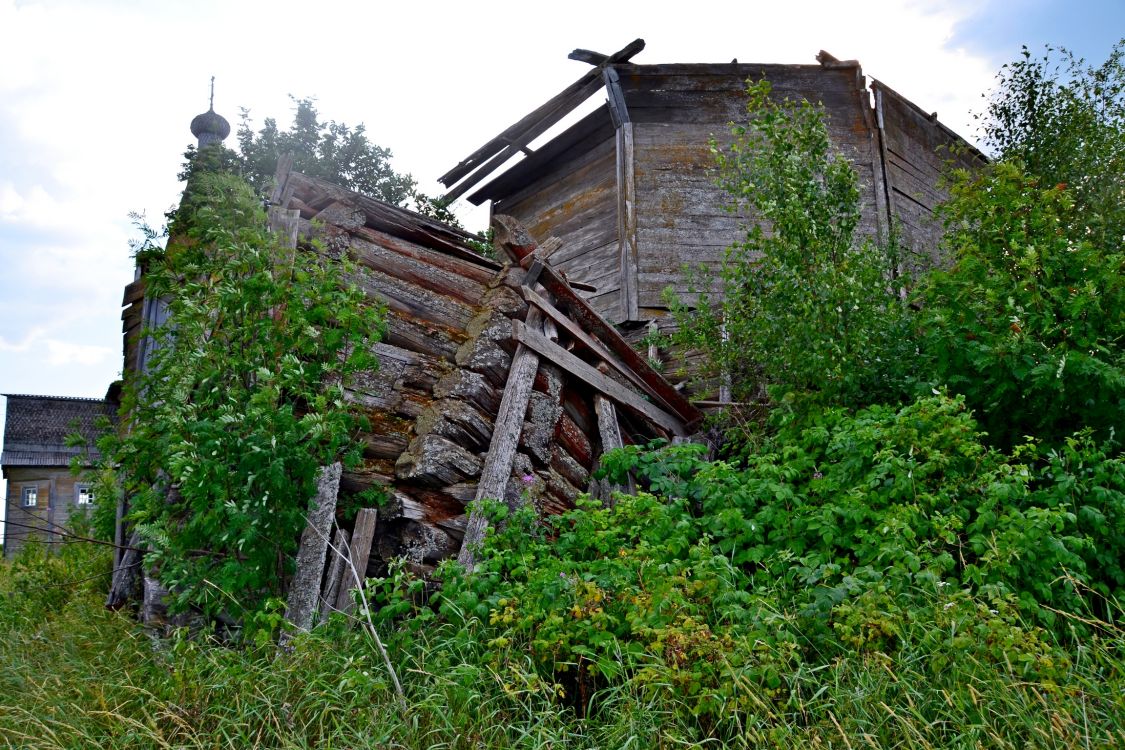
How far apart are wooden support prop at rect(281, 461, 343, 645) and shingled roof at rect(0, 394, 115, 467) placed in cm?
2294

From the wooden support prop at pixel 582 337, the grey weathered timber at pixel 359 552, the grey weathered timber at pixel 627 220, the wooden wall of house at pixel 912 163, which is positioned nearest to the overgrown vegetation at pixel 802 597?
the grey weathered timber at pixel 359 552

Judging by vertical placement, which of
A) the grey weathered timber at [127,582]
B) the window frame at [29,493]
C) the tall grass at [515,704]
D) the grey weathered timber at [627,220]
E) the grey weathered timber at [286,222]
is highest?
the grey weathered timber at [627,220]

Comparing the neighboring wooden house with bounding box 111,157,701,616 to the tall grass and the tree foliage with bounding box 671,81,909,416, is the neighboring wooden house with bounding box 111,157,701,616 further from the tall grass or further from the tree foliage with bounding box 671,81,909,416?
the tree foliage with bounding box 671,81,909,416

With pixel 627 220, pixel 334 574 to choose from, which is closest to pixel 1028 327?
pixel 334 574

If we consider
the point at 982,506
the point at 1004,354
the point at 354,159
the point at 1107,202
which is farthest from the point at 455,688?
the point at 354,159

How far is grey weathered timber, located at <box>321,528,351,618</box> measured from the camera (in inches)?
201

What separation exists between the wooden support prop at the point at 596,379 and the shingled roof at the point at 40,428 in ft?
72.3

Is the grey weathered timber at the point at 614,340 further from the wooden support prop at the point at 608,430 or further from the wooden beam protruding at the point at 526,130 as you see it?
the wooden beam protruding at the point at 526,130

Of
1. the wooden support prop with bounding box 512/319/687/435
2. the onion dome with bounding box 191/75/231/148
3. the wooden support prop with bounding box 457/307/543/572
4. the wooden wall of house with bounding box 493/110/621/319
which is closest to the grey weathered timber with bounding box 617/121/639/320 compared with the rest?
the wooden wall of house with bounding box 493/110/621/319

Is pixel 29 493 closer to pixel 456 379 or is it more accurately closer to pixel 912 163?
pixel 456 379

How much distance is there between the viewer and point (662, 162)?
12141 millimetres

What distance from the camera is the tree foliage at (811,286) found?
22.8 feet

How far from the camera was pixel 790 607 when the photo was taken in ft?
15.5

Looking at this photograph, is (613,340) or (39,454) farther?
(39,454)
